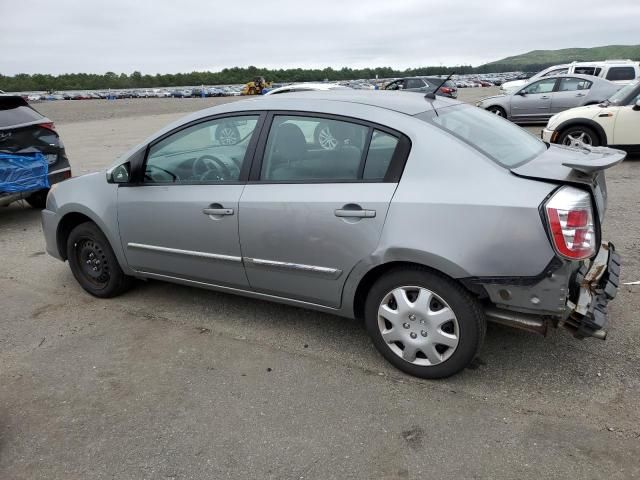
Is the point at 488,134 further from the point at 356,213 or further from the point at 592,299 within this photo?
the point at 592,299

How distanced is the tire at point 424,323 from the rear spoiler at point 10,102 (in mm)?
6278

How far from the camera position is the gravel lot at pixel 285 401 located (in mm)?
2432

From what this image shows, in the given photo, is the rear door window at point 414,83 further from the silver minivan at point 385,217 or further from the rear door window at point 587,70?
the silver minivan at point 385,217

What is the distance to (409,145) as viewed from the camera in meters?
2.93

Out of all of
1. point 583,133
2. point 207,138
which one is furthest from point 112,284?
point 583,133

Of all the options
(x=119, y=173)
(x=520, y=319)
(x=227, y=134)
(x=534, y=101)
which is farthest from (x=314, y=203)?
(x=534, y=101)

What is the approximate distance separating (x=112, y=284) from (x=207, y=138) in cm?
156

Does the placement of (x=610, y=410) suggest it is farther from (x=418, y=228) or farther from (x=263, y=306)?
(x=263, y=306)

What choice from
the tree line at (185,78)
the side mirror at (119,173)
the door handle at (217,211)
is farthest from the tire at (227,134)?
the tree line at (185,78)

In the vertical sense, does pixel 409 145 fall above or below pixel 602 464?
above

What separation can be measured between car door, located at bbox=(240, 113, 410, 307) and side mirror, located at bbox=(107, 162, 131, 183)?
1124mm

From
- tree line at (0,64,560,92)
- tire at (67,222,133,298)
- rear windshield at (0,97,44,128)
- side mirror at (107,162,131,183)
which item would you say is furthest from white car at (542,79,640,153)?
tree line at (0,64,560,92)

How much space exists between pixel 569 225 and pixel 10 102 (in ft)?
23.8

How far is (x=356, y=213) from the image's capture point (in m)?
2.94
